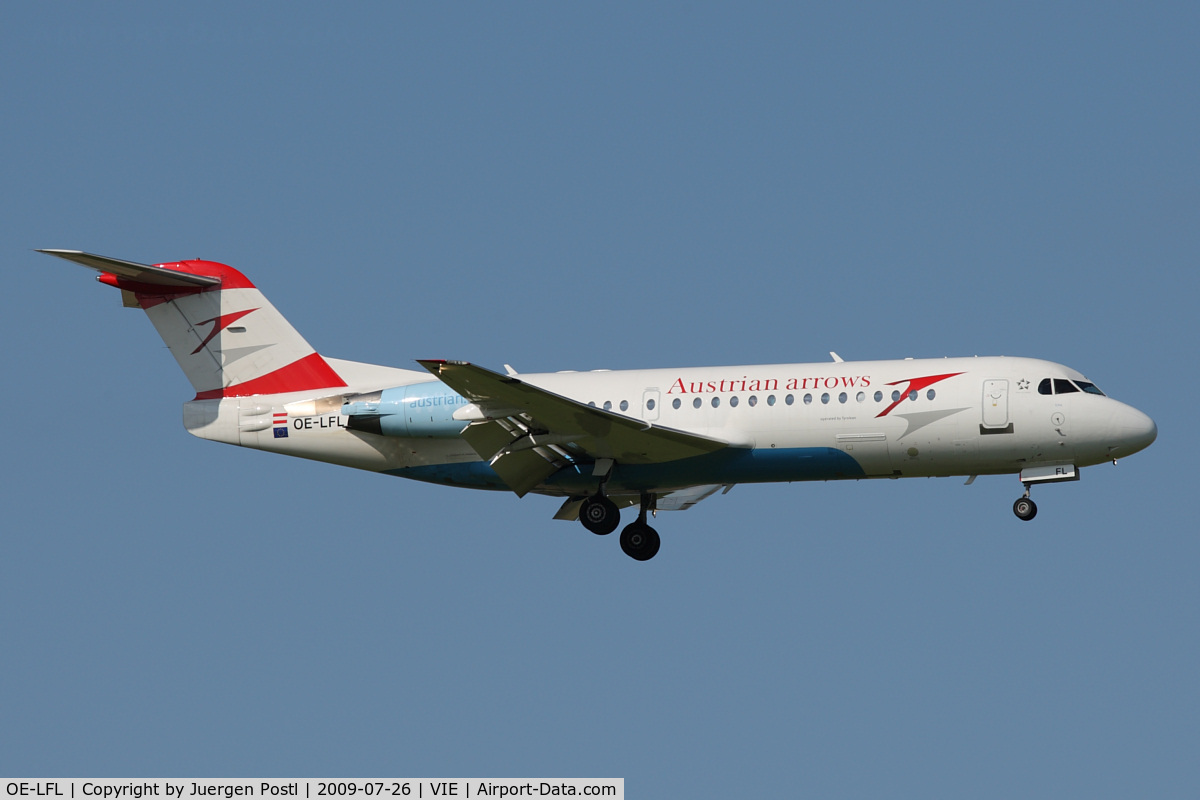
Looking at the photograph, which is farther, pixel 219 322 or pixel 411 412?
pixel 219 322

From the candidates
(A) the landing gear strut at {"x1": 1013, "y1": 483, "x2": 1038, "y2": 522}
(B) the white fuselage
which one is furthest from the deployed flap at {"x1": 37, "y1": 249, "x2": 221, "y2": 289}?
(A) the landing gear strut at {"x1": 1013, "y1": 483, "x2": 1038, "y2": 522}

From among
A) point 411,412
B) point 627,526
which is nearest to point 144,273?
point 411,412

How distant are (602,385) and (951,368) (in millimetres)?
6978

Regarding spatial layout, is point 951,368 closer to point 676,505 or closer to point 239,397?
point 676,505

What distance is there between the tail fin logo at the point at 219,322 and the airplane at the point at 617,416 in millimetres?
41

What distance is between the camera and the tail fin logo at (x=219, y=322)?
113ft

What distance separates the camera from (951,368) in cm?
3150

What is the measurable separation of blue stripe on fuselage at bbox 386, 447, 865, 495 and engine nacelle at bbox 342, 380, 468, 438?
159 cm

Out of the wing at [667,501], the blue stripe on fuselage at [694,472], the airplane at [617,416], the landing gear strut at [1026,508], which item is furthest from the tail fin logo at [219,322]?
the landing gear strut at [1026,508]

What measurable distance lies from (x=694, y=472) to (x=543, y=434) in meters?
3.16

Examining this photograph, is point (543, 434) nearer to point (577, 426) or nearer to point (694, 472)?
point (577, 426)

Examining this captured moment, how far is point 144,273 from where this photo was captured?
33.9 m

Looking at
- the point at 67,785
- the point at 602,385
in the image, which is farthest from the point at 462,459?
the point at 67,785

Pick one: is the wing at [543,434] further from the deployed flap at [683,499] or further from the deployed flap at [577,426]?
the deployed flap at [683,499]
